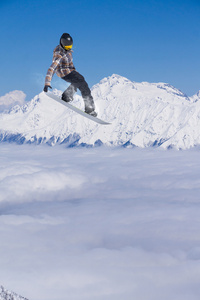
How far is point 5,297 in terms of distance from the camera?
384ft

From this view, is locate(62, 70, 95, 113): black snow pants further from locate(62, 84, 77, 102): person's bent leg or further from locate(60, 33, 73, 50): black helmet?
locate(60, 33, 73, 50): black helmet

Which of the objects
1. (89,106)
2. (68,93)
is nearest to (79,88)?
(68,93)

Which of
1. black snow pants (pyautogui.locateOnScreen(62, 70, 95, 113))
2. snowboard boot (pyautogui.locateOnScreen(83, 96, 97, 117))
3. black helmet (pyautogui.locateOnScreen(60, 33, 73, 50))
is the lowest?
snowboard boot (pyautogui.locateOnScreen(83, 96, 97, 117))

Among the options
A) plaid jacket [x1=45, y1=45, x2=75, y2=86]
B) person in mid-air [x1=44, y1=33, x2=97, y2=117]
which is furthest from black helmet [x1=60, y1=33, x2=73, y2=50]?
plaid jacket [x1=45, y1=45, x2=75, y2=86]

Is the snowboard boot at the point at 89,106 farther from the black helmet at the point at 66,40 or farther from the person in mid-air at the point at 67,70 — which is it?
the black helmet at the point at 66,40

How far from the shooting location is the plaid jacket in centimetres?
880

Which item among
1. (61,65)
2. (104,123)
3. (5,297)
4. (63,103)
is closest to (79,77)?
(61,65)

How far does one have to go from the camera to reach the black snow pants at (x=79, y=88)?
9.44 metres

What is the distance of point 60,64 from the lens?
29.8 ft

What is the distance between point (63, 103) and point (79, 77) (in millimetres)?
1428

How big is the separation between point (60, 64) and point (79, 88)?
1.02m

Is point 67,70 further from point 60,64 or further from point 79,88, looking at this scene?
point 79,88

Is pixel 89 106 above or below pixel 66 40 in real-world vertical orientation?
below

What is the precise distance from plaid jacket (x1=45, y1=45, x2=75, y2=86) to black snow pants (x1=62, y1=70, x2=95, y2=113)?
21cm
